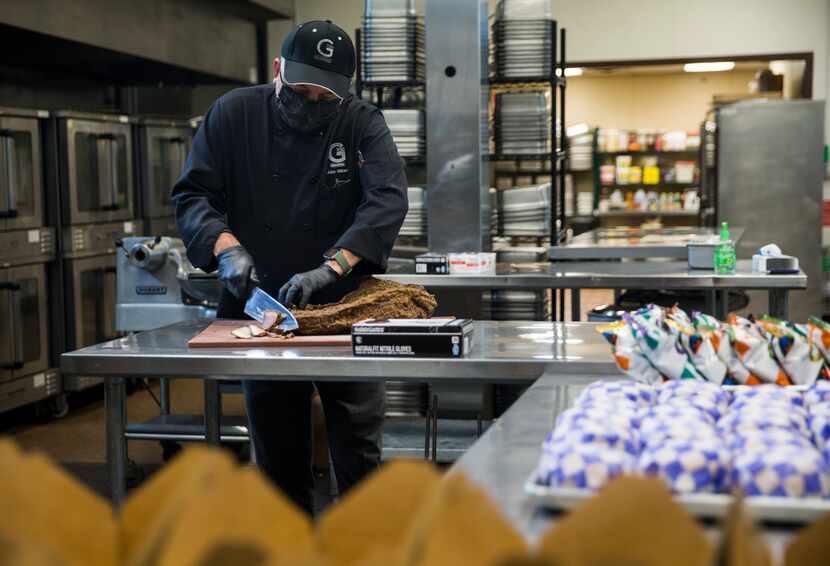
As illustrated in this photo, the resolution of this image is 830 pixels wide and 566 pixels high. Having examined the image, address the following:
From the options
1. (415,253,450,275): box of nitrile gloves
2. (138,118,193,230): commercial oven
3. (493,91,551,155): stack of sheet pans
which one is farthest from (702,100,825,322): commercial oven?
(415,253,450,275): box of nitrile gloves

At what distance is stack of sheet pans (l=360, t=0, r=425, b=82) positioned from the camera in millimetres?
5586

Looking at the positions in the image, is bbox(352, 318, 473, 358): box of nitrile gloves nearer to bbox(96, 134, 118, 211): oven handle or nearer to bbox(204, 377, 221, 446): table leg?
bbox(204, 377, 221, 446): table leg

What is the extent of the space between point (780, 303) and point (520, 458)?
3.30 metres

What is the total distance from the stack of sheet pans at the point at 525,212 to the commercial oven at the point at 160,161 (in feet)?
8.31

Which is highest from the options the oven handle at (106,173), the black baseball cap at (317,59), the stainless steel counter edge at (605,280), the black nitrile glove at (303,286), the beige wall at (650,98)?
the beige wall at (650,98)

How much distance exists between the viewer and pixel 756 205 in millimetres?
8508

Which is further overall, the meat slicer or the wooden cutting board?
the meat slicer

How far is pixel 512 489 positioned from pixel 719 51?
789 cm

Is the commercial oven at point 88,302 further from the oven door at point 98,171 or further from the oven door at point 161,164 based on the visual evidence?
the oven door at point 161,164

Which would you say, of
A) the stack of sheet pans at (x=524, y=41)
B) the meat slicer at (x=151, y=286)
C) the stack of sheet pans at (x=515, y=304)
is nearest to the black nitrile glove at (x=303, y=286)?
the meat slicer at (x=151, y=286)

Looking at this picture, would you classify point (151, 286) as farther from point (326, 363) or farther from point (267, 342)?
point (326, 363)

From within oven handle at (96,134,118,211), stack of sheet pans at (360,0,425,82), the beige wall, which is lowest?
oven handle at (96,134,118,211)

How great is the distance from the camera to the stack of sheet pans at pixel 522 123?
5.66 meters

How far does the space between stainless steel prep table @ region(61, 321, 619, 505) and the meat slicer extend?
7.56 ft
